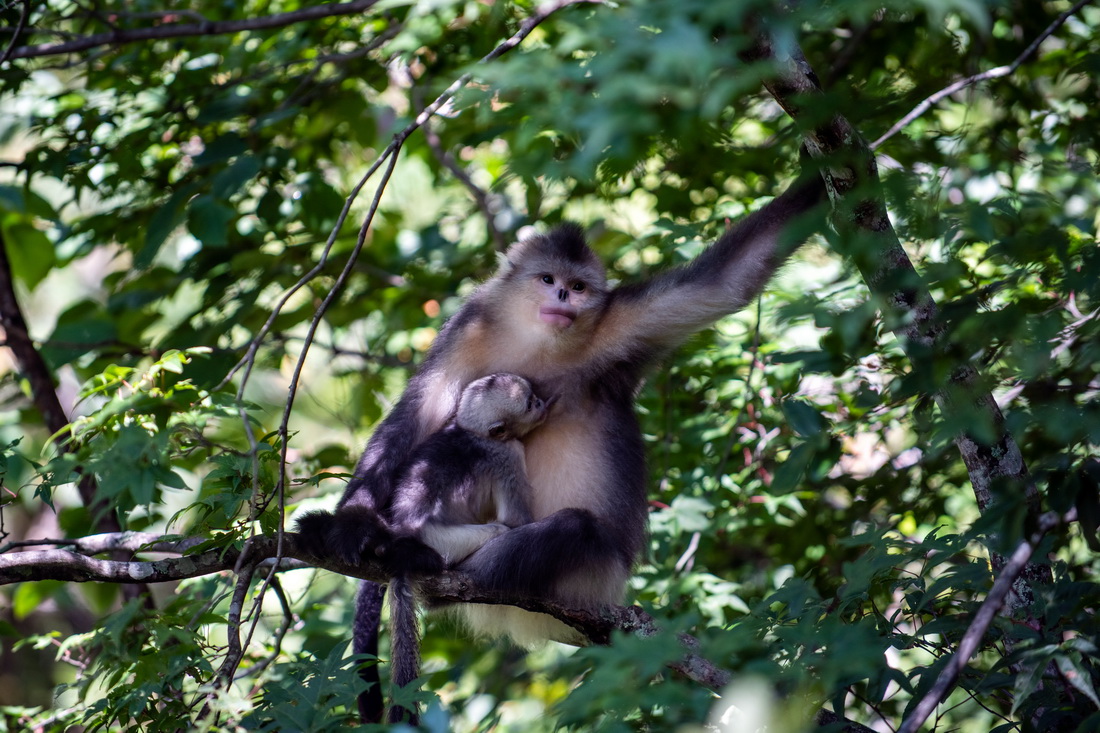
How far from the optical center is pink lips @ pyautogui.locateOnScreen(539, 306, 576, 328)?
4.24 m

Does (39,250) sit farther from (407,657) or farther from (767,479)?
(767,479)

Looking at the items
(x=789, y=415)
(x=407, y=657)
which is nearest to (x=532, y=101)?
(x=789, y=415)

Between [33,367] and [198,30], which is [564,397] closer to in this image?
[198,30]

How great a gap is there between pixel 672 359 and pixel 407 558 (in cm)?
155

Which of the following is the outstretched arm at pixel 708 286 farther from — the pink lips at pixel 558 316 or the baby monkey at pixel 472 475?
the baby monkey at pixel 472 475

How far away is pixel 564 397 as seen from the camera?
167 inches

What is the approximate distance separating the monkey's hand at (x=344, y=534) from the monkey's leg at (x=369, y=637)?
31 centimetres

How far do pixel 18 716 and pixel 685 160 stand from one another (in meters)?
4.23

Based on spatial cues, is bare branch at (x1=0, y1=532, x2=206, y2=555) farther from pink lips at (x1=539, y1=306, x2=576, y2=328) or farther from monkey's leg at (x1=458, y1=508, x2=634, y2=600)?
pink lips at (x1=539, y1=306, x2=576, y2=328)

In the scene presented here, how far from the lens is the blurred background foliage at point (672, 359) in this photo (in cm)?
191

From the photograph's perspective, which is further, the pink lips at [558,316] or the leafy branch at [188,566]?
the pink lips at [558,316]

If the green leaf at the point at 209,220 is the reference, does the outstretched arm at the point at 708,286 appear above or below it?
below

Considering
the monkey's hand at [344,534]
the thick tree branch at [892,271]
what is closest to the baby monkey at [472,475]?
the monkey's hand at [344,534]

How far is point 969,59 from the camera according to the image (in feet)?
17.6
